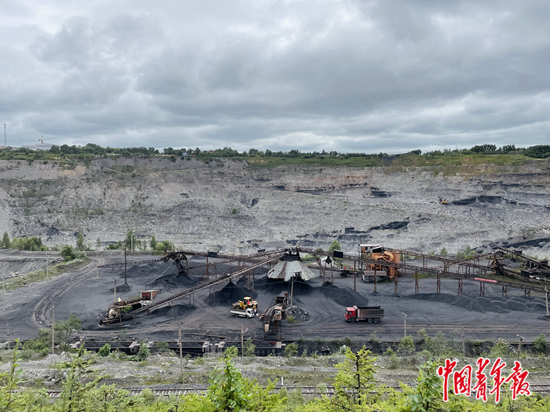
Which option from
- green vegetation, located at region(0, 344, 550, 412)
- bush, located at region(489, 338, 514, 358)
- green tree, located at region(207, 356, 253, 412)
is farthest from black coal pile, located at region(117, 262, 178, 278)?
green tree, located at region(207, 356, 253, 412)

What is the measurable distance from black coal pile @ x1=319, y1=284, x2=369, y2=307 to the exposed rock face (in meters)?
33.2

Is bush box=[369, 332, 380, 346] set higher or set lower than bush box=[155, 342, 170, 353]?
higher

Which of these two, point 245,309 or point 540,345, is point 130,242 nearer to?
point 245,309

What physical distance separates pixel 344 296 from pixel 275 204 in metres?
56.7

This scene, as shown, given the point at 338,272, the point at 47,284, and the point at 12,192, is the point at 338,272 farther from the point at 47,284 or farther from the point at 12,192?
the point at 12,192

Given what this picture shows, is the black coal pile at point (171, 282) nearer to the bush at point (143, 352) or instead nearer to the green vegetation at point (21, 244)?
the bush at point (143, 352)

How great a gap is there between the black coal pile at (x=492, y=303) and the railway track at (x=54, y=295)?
40842 mm

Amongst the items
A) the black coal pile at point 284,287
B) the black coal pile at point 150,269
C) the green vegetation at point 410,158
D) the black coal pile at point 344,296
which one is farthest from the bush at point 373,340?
the green vegetation at point 410,158

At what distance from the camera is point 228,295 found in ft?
134

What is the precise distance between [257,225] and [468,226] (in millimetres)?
46659

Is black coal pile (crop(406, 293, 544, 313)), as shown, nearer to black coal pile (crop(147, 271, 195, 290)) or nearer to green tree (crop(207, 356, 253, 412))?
black coal pile (crop(147, 271, 195, 290))

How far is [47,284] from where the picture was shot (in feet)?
152

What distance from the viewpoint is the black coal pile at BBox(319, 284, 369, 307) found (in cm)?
3969

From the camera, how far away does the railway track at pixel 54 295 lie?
34.4 metres
